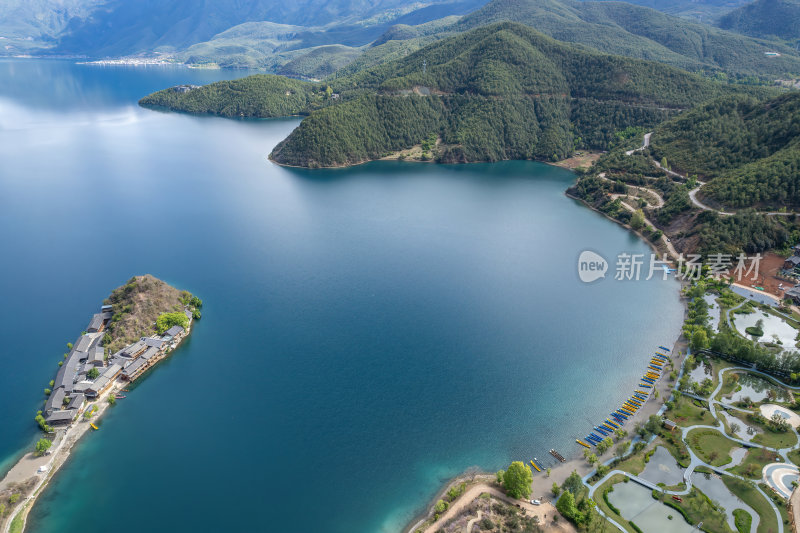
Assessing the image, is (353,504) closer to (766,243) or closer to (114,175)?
(766,243)

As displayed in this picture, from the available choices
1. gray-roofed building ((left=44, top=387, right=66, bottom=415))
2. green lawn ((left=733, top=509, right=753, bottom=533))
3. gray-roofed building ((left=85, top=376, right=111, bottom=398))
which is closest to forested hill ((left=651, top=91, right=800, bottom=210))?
green lawn ((left=733, top=509, right=753, bottom=533))

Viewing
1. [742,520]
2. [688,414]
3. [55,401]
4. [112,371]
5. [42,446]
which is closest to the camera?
[742,520]

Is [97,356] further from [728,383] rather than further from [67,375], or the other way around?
[728,383]

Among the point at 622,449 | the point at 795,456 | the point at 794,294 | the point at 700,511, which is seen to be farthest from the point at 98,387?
the point at 794,294

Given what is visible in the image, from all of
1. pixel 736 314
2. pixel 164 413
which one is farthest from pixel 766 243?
pixel 164 413

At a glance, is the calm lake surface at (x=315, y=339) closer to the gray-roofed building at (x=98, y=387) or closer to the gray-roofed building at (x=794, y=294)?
the gray-roofed building at (x=98, y=387)

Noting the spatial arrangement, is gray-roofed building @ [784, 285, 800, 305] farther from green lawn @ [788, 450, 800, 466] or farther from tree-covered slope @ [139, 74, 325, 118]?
tree-covered slope @ [139, 74, 325, 118]

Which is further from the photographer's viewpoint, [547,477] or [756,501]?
[547,477]
